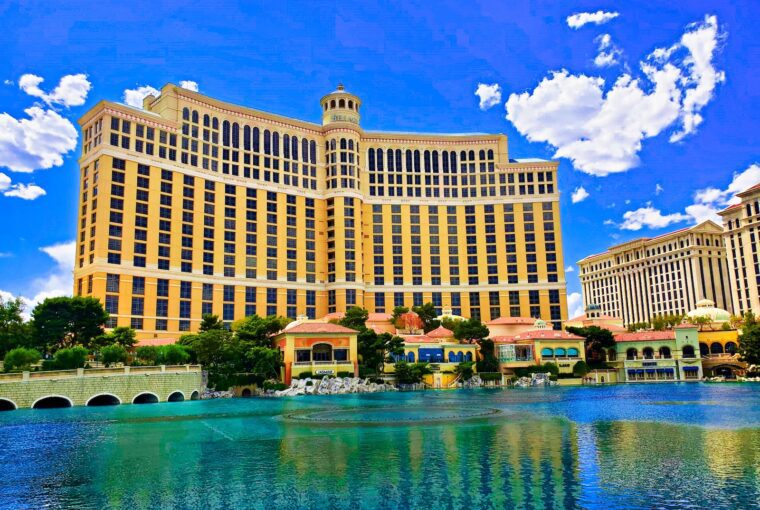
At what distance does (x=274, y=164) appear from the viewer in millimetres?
135250

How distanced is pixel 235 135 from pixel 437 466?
4530 inches

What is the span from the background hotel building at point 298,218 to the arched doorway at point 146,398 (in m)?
39.5

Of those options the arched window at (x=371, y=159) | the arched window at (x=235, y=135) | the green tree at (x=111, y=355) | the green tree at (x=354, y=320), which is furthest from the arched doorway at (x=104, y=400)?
the arched window at (x=371, y=159)

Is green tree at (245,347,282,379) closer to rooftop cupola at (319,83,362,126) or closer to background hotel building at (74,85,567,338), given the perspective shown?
background hotel building at (74,85,567,338)

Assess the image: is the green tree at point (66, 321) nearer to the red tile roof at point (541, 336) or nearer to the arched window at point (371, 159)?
the red tile roof at point (541, 336)

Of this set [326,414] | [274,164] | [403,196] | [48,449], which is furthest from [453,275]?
[48,449]

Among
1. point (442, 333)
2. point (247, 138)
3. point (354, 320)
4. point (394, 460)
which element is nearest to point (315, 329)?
point (354, 320)

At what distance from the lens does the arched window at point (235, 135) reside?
5148 inches

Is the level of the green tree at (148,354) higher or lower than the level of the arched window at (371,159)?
lower

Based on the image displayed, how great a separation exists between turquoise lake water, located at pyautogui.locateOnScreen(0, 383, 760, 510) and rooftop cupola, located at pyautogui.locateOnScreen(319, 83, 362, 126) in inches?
4050

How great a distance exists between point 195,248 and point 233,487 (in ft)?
337

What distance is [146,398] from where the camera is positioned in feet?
232

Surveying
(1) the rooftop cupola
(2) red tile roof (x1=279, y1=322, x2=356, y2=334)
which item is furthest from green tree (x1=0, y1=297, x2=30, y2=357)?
(1) the rooftop cupola

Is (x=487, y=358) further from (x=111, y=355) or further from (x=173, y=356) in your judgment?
(x=111, y=355)
